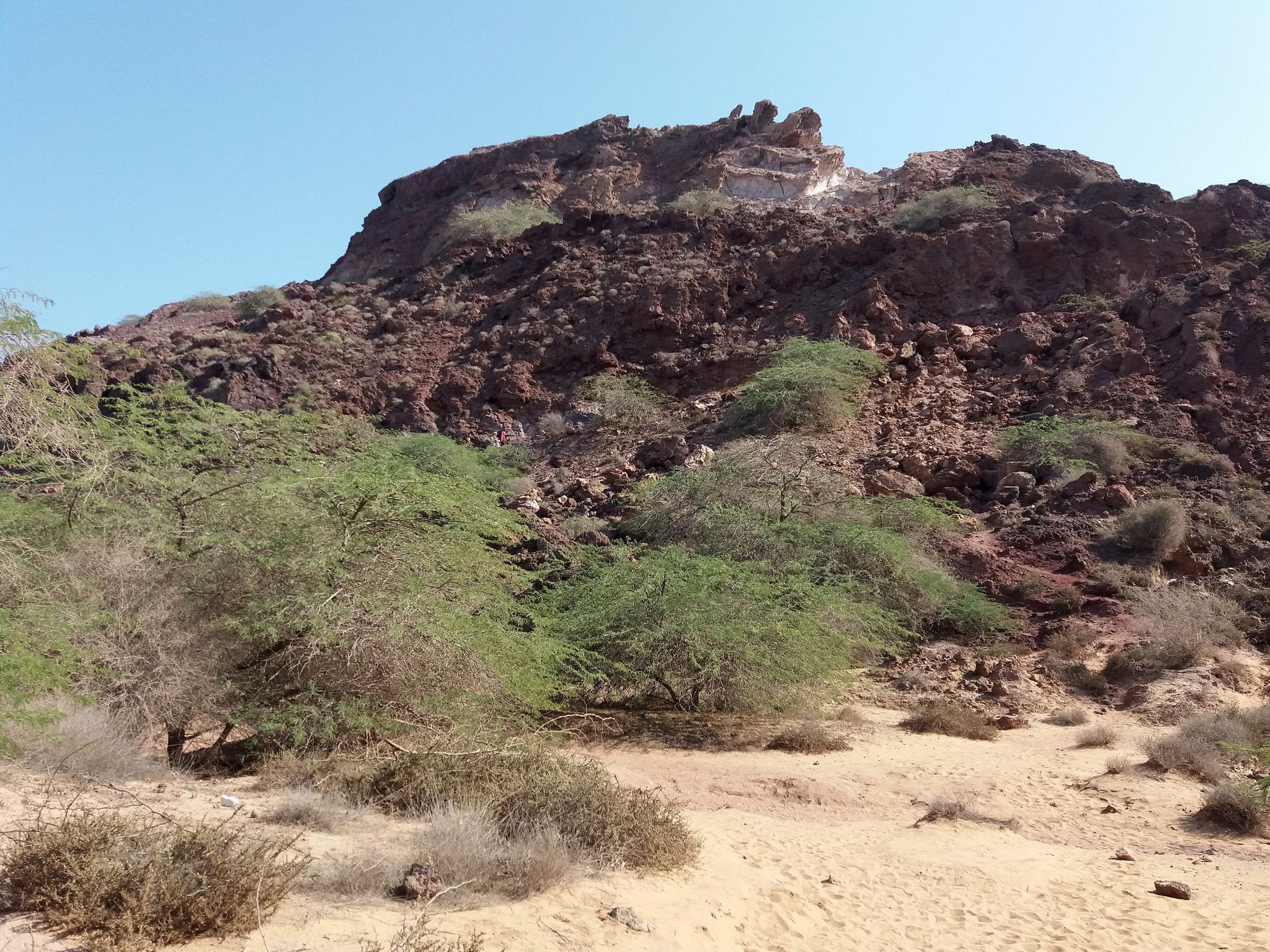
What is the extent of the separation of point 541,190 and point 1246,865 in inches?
1478

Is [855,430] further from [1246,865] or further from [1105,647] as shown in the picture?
[1246,865]

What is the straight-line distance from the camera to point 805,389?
21359 mm

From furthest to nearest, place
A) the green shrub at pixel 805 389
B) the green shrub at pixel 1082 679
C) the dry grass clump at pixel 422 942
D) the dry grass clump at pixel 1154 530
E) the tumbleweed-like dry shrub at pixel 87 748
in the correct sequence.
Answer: the green shrub at pixel 805 389
the dry grass clump at pixel 1154 530
the green shrub at pixel 1082 679
the tumbleweed-like dry shrub at pixel 87 748
the dry grass clump at pixel 422 942

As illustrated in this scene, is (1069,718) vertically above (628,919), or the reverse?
(628,919)

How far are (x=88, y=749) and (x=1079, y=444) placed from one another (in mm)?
18626

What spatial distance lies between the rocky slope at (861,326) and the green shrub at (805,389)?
0.65 m

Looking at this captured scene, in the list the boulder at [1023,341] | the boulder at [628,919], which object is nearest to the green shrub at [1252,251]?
the boulder at [1023,341]

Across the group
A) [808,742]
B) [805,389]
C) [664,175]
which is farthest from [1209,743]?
[664,175]

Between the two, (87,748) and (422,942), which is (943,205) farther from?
(422,942)

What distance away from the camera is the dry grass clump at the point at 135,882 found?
3.63 m

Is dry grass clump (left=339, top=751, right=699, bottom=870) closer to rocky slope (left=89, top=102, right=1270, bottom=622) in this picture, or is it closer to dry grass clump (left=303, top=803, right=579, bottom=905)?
dry grass clump (left=303, top=803, right=579, bottom=905)

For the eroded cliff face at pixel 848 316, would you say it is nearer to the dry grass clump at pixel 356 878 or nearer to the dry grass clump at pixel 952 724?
the dry grass clump at pixel 952 724

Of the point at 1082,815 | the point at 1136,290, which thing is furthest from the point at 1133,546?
the point at 1136,290

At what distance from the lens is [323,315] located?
30797 millimetres
